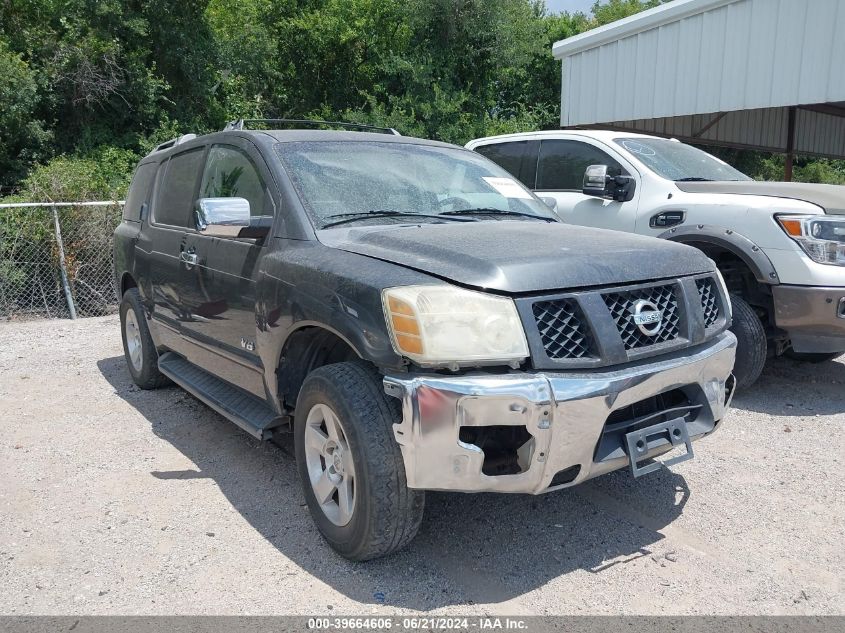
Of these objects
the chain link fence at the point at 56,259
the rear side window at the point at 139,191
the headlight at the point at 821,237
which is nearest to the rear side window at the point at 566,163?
the headlight at the point at 821,237

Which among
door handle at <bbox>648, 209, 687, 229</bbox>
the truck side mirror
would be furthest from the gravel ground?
door handle at <bbox>648, 209, 687, 229</bbox>

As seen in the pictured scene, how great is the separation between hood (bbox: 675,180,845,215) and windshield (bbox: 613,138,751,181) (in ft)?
1.11

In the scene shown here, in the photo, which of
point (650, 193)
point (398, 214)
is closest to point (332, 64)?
point (650, 193)

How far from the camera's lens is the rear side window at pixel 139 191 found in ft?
18.3

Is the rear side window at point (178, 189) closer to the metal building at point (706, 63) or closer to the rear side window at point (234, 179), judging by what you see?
the rear side window at point (234, 179)

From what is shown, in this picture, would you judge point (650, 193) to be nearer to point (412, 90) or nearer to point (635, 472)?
point (635, 472)

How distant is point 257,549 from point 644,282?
2.06m

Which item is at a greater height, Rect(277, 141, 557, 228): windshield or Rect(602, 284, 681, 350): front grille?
Rect(277, 141, 557, 228): windshield

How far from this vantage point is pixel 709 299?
3.38 metres

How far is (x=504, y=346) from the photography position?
262 centimetres

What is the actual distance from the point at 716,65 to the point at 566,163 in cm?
608

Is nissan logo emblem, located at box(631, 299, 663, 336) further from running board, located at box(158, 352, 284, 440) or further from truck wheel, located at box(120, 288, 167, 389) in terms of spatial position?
truck wheel, located at box(120, 288, 167, 389)

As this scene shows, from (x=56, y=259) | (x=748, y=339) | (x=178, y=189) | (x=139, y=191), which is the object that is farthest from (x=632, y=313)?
(x=56, y=259)

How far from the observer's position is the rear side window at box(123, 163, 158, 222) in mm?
5568
